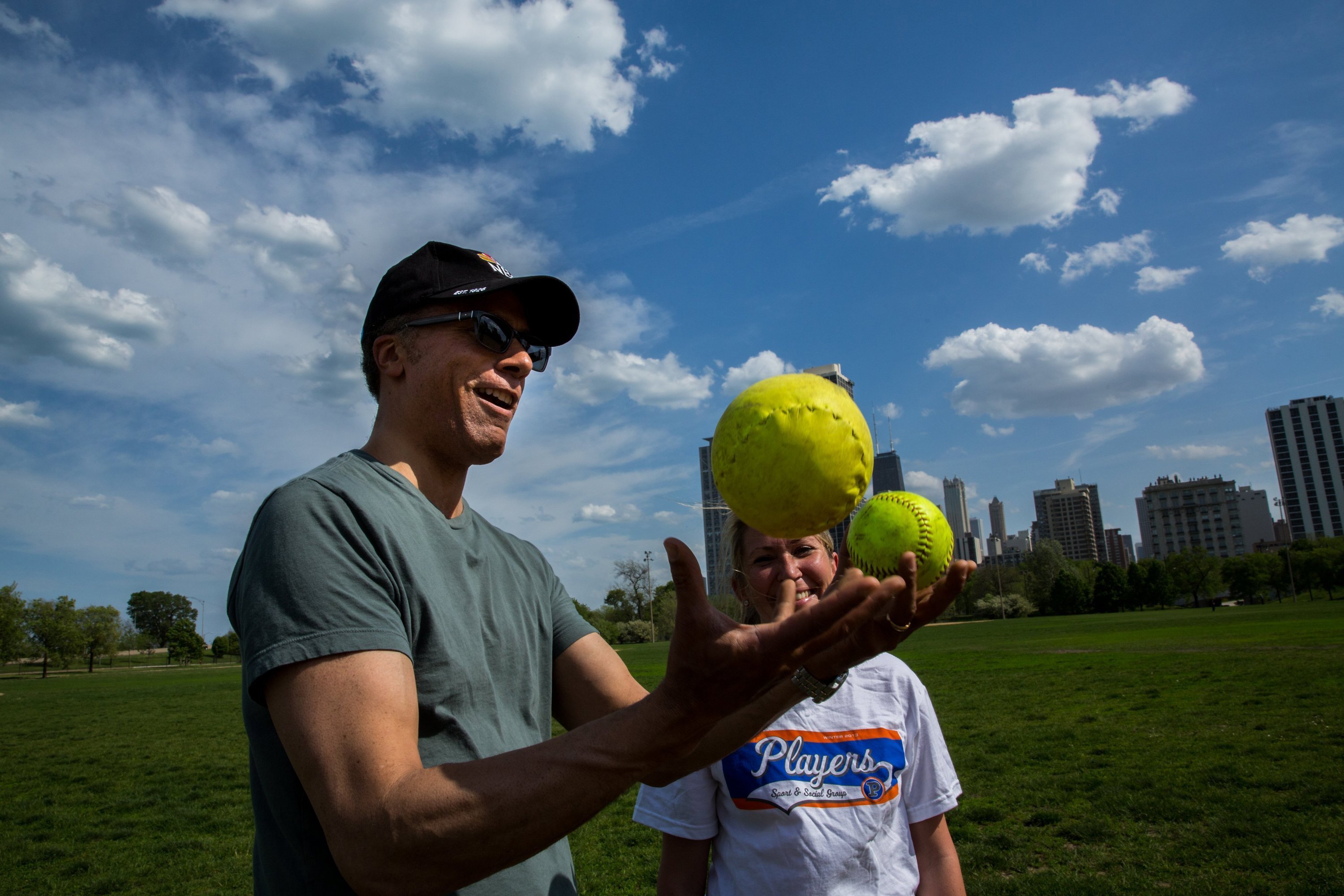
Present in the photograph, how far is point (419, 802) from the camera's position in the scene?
1.49 metres

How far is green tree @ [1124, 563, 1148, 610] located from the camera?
8019 centimetres

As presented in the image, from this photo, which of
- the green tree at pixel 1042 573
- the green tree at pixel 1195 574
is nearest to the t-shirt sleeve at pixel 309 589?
the green tree at pixel 1042 573

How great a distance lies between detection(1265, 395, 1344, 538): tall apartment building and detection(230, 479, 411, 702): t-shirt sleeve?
528 ft

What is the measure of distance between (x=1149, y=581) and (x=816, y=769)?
94.5m

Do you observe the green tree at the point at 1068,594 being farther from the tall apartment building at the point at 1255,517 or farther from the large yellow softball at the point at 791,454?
the tall apartment building at the point at 1255,517

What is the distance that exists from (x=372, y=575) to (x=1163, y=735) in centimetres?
1456

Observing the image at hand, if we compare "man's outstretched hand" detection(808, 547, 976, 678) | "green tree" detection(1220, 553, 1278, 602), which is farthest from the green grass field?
"green tree" detection(1220, 553, 1278, 602)

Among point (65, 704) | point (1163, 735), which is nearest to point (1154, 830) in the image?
point (1163, 735)

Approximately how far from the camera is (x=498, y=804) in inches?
59.1

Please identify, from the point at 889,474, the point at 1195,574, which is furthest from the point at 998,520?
the point at 889,474

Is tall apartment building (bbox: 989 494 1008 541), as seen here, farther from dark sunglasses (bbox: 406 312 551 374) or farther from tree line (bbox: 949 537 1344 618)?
dark sunglasses (bbox: 406 312 551 374)

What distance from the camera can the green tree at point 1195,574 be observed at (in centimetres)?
8281

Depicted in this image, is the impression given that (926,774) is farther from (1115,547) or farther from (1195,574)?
(1115,547)

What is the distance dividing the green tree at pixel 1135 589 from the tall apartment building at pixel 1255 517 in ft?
310
